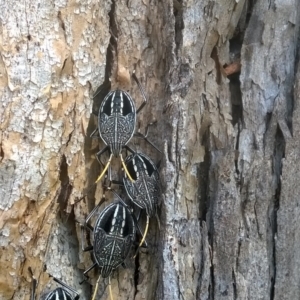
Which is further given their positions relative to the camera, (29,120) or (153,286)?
(153,286)

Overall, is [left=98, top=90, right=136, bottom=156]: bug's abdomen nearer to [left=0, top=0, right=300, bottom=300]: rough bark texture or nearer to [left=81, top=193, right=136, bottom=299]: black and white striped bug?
[left=0, top=0, right=300, bottom=300]: rough bark texture

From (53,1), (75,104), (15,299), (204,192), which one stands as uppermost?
(53,1)

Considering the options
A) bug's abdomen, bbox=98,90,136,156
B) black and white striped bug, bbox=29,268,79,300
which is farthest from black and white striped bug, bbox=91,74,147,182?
black and white striped bug, bbox=29,268,79,300

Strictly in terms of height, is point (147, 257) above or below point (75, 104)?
below

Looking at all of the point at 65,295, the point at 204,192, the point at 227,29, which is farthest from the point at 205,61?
the point at 65,295

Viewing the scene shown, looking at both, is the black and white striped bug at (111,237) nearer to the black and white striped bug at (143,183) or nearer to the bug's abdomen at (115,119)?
the black and white striped bug at (143,183)

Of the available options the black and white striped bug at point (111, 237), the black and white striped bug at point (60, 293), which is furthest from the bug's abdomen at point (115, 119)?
the black and white striped bug at point (60, 293)

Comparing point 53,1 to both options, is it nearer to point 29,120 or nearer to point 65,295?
point 29,120
